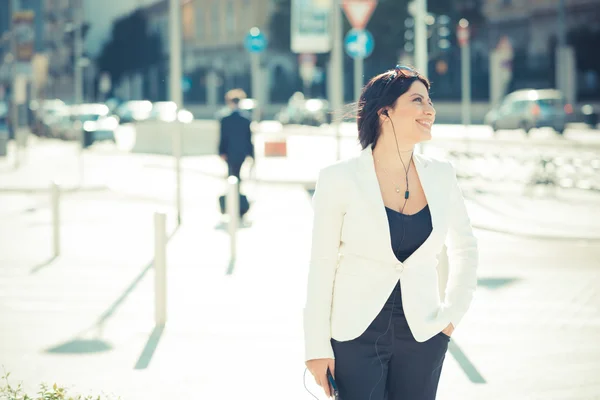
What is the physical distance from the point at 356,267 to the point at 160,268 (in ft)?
16.5

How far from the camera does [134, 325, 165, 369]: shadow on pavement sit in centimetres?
748

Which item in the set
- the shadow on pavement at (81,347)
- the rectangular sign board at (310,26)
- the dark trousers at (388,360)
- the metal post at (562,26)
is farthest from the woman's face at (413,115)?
the metal post at (562,26)

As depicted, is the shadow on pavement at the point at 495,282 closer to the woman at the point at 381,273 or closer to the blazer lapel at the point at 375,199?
the woman at the point at 381,273

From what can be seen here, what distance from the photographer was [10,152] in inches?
1699

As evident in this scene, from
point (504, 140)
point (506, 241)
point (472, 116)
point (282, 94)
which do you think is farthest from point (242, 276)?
point (282, 94)

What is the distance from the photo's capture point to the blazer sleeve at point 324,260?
392cm

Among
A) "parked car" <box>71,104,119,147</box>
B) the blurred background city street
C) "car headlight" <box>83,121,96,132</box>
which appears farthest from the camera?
"car headlight" <box>83,121,96,132</box>

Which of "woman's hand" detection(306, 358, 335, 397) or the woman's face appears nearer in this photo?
"woman's hand" detection(306, 358, 335, 397)

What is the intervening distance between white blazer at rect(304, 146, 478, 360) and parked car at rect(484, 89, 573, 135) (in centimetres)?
4124

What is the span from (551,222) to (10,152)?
30.1 m

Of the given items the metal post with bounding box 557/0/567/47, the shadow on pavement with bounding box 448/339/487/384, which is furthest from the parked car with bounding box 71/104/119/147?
the shadow on pavement with bounding box 448/339/487/384

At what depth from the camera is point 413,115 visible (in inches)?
160

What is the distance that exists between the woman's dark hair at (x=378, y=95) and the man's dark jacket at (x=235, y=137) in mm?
13114

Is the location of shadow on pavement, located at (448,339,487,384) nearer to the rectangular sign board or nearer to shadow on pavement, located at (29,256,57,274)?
shadow on pavement, located at (29,256,57,274)
